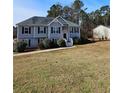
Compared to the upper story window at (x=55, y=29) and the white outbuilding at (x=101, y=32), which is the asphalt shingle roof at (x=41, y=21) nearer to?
the upper story window at (x=55, y=29)

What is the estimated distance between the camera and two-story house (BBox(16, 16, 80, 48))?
6.00 ft

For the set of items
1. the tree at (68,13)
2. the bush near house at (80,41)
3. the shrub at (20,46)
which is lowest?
the shrub at (20,46)

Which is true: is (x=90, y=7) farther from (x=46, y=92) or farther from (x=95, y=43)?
(x=46, y=92)

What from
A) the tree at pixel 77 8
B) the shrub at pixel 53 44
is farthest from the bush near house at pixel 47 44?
the tree at pixel 77 8

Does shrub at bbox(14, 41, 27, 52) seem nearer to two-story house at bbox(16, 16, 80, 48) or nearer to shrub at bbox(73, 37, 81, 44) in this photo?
Result: two-story house at bbox(16, 16, 80, 48)

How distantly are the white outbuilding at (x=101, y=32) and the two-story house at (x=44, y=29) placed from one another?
136 mm

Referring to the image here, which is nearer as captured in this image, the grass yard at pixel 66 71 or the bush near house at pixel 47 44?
the grass yard at pixel 66 71

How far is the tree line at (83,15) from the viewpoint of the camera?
69.7 inches

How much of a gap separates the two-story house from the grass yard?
0.37 ft

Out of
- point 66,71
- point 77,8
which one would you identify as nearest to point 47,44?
point 66,71

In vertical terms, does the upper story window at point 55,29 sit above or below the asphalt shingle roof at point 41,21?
below

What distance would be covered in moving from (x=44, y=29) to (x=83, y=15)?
324 millimetres

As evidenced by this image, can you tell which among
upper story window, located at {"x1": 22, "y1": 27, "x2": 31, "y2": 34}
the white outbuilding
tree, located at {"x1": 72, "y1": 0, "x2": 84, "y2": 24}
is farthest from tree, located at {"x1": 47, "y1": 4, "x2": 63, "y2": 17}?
the white outbuilding
